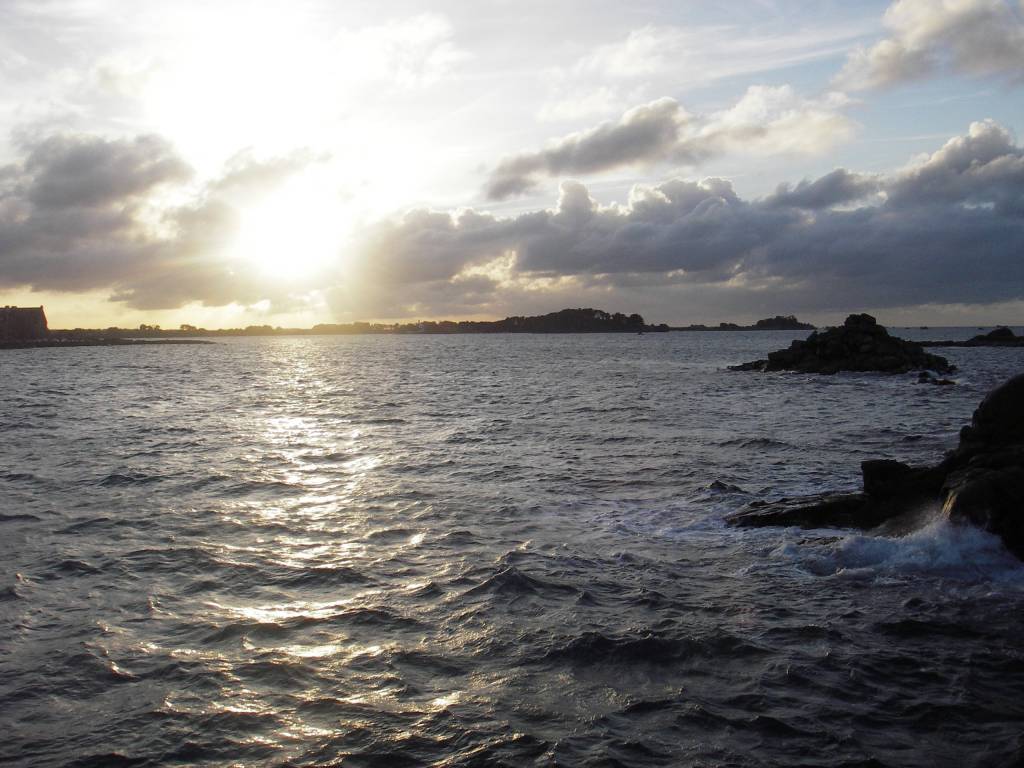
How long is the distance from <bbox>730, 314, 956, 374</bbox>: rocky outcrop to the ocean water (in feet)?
171

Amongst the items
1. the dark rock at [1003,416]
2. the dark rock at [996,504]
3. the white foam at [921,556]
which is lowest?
the white foam at [921,556]

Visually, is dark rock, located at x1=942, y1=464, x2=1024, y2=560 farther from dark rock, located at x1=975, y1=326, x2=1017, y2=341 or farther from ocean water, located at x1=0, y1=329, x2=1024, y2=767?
dark rock, located at x1=975, y1=326, x2=1017, y2=341

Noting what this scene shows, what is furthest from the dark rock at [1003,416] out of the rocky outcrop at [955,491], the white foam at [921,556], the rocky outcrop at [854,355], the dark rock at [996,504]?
the rocky outcrop at [854,355]

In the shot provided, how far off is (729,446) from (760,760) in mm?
23307

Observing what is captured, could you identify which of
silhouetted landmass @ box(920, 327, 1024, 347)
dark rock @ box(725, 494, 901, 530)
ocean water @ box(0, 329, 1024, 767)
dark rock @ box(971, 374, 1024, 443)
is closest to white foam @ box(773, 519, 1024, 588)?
ocean water @ box(0, 329, 1024, 767)

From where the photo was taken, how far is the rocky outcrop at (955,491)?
14867 mm

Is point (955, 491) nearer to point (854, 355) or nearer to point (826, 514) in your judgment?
point (826, 514)

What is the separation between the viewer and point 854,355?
76875mm

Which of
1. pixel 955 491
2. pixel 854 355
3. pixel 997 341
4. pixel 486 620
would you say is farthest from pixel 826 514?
pixel 997 341

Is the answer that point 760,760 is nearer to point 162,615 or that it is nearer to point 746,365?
point 162,615

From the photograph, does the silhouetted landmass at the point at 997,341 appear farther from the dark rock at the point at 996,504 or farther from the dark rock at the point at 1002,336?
the dark rock at the point at 996,504

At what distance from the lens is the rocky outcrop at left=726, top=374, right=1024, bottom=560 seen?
14.9 m

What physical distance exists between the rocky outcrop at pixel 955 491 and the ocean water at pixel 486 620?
2.19ft

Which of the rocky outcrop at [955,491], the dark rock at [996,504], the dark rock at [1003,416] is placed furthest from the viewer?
the dark rock at [1003,416]
